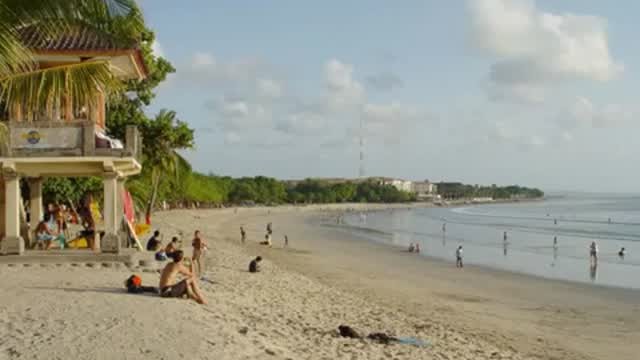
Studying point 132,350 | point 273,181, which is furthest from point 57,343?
point 273,181

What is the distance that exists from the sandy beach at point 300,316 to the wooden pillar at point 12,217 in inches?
23.5

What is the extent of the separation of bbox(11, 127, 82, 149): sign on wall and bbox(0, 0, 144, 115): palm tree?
635 centimetres

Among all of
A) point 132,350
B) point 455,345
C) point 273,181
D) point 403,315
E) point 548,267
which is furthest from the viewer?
point 273,181

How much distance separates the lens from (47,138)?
17.1 metres

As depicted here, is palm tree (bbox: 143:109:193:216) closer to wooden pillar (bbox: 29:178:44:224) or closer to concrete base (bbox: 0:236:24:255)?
wooden pillar (bbox: 29:178:44:224)

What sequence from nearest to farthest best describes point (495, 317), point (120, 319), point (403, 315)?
1. point (120, 319)
2. point (403, 315)
3. point (495, 317)

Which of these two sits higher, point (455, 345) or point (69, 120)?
point (69, 120)

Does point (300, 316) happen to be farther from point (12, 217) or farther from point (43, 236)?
point (43, 236)

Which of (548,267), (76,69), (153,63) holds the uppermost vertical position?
(153,63)

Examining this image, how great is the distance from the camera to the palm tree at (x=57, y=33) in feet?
27.4

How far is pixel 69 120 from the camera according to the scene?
1730cm

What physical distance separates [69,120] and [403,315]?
8756 mm

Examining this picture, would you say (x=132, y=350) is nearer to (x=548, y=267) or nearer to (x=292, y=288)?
(x=292, y=288)

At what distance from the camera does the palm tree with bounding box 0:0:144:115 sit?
27.4 ft
